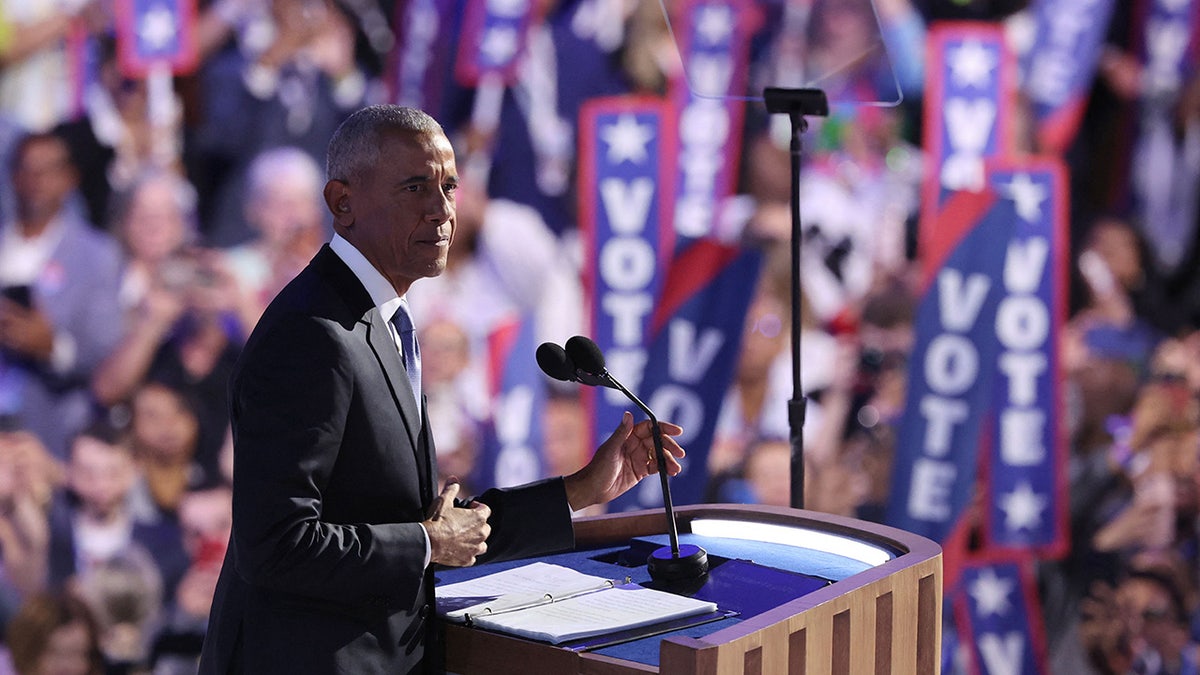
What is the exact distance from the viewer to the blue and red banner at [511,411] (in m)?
4.43

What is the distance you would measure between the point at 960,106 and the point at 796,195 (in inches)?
87.9

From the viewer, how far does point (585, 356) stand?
189 centimetres

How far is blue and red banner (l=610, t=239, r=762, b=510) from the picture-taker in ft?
13.7

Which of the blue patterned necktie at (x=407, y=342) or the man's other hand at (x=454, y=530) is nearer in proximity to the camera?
the man's other hand at (x=454, y=530)

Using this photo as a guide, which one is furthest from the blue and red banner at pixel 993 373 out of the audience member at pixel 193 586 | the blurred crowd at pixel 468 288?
the audience member at pixel 193 586

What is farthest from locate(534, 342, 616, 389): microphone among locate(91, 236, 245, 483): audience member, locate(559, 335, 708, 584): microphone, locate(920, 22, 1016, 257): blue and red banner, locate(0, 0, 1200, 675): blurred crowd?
locate(920, 22, 1016, 257): blue and red banner

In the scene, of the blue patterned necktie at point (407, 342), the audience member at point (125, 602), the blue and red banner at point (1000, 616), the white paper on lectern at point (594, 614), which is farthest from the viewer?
the blue and red banner at point (1000, 616)

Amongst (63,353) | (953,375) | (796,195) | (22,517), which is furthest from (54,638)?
(953,375)

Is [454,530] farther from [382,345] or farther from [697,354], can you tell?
[697,354]

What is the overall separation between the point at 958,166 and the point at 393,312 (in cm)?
336

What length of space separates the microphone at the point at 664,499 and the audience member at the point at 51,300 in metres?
2.56

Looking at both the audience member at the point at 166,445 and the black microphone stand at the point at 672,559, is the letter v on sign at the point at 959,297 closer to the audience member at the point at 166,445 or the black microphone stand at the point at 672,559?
the audience member at the point at 166,445

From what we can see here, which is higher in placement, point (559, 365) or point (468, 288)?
point (468, 288)

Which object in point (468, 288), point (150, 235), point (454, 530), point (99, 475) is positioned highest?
point (150, 235)
